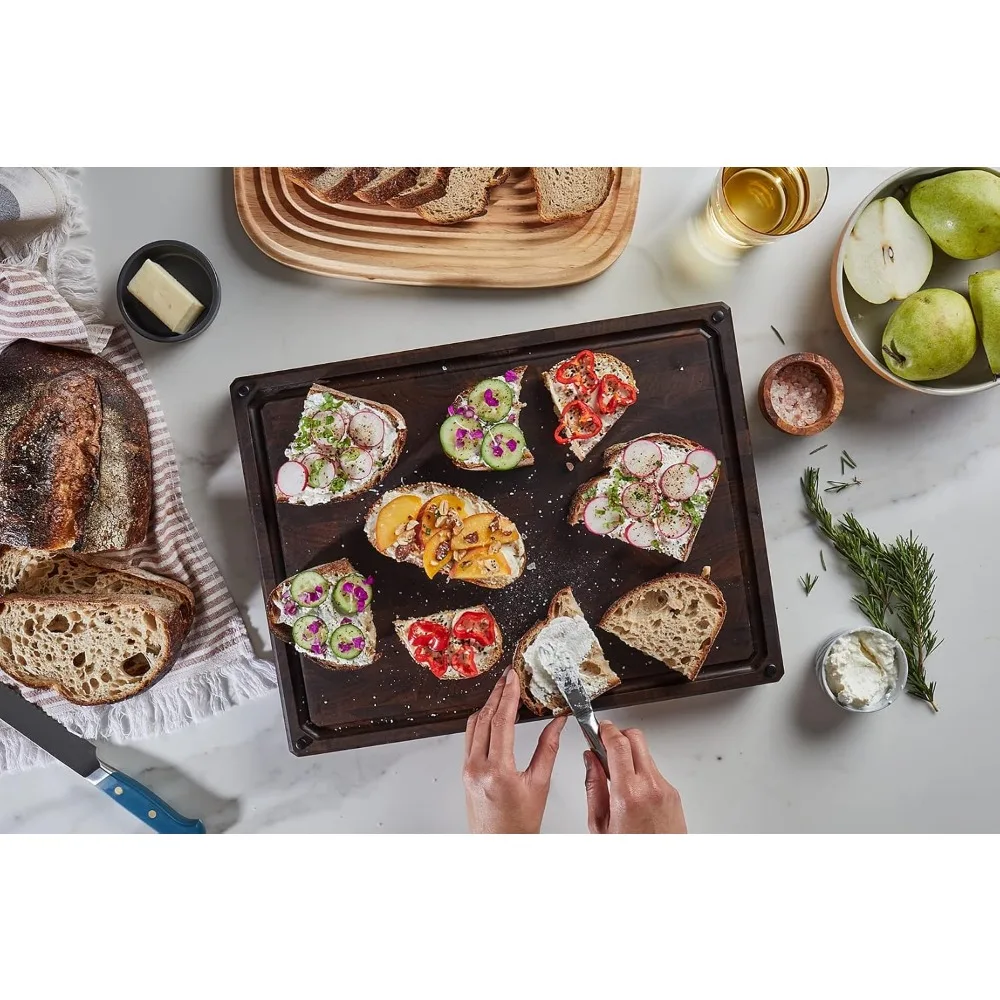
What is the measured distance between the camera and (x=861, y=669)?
2.99m

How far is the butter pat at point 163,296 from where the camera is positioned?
293cm

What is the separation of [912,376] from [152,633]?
300 centimetres

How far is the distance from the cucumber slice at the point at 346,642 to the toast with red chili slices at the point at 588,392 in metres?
1.04

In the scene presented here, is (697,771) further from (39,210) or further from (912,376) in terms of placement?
(39,210)

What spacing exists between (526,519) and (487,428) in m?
0.38

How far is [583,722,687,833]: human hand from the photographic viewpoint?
2.73 meters

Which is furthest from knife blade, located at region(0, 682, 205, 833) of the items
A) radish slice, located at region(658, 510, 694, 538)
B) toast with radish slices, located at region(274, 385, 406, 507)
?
radish slice, located at region(658, 510, 694, 538)

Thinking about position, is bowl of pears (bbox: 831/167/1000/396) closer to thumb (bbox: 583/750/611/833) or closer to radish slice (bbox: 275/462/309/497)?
thumb (bbox: 583/750/611/833)

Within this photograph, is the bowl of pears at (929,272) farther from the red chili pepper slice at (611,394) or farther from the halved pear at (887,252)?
the red chili pepper slice at (611,394)

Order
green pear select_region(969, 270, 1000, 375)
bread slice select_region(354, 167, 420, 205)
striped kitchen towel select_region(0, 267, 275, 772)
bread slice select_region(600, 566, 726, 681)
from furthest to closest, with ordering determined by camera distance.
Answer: striped kitchen towel select_region(0, 267, 275, 772) < bread slice select_region(354, 167, 420, 205) < bread slice select_region(600, 566, 726, 681) < green pear select_region(969, 270, 1000, 375)

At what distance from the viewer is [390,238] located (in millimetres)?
3010

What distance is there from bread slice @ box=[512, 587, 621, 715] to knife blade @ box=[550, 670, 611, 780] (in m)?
0.03

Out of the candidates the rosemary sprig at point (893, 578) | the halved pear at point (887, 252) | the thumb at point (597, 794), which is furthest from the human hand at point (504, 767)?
the halved pear at point (887, 252)

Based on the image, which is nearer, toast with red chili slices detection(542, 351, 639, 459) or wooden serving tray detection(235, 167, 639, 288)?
toast with red chili slices detection(542, 351, 639, 459)
